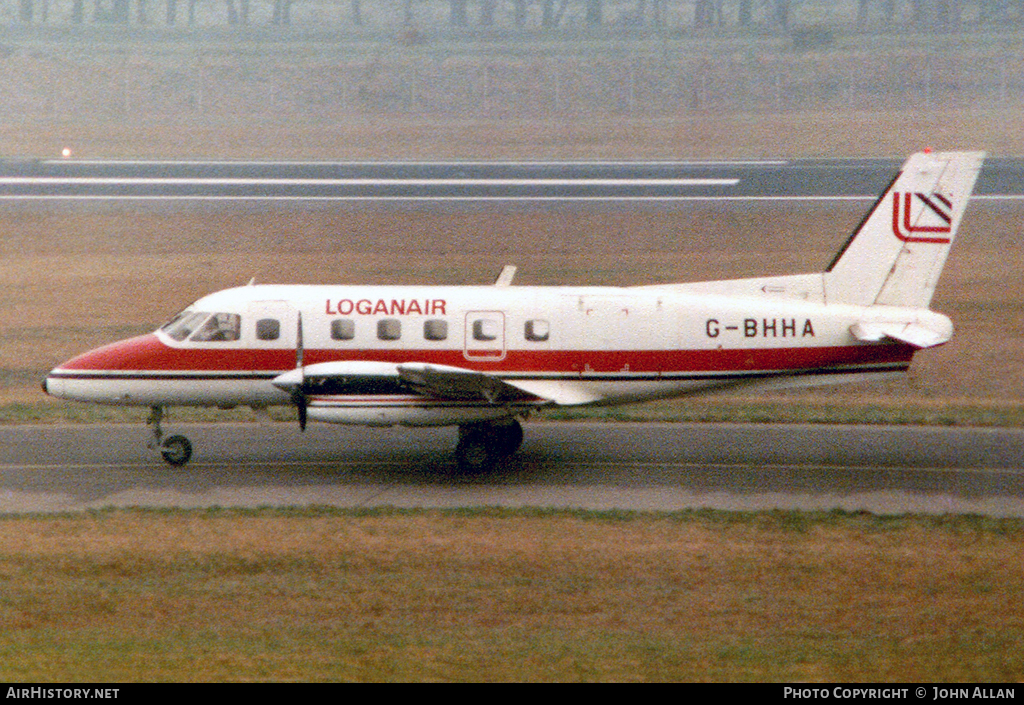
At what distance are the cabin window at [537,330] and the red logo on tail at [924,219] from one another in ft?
22.4

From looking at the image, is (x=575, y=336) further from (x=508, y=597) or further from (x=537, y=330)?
(x=508, y=597)

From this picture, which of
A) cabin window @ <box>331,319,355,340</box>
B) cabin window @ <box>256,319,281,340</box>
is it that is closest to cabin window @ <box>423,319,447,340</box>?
cabin window @ <box>331,319,355,340</box>

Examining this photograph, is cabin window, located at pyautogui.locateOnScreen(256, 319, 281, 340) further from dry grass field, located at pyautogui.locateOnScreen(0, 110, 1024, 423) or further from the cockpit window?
dry grass field, located at pyautogui.locateOnScreen(0, 110, 1024, 423)

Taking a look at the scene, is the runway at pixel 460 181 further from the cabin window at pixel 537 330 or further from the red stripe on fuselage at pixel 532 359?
the red stripe on fuselage at pixel 532 359

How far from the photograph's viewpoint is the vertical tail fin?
24438mm

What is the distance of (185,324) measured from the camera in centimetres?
2464

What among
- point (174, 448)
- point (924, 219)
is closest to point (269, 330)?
point (174, 448)

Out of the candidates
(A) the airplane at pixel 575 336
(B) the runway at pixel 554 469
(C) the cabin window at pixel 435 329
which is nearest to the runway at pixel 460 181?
(B) the runway at pixel 554 469

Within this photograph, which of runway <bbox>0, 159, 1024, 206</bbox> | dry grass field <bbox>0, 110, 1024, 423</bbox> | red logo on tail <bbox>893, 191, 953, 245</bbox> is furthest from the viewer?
runway <bbox>0, 159, 1024, 206</bbox>

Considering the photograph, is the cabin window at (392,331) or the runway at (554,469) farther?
the cabin window at (392,331)

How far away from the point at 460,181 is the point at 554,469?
32032mm

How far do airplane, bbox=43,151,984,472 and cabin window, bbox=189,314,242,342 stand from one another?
0.02m

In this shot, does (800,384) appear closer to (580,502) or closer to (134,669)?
(580,502)

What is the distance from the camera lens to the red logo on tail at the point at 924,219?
24.5 meters
